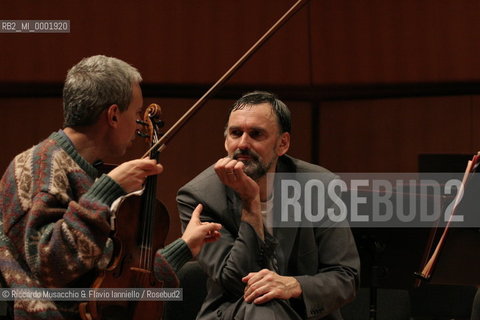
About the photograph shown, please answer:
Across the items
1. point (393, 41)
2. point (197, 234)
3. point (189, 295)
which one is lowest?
point (189, 295)

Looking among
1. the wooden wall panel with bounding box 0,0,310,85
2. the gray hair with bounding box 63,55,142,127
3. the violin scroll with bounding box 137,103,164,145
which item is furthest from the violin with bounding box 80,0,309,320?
the wooden wall panel with bounding box 0,0,310,85

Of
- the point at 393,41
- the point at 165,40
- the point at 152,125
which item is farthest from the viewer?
the point at 393,41

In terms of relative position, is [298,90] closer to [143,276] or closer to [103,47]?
[103,47]

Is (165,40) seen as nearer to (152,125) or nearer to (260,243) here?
(260,243)

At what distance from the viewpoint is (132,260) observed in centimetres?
174

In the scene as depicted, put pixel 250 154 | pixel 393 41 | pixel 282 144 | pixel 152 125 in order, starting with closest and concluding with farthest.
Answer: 1. pixel 152 125
2. pixel 250 154
3. pixel 282 144
4. pixel 393 41

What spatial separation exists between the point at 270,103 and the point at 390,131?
5.73 ft

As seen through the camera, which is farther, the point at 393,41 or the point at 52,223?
the point at 393,41

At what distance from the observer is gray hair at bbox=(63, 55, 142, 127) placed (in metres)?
1.78

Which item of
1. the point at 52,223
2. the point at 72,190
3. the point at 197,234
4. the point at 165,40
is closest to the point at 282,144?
the point at 197,234

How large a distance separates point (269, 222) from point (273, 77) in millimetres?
1812

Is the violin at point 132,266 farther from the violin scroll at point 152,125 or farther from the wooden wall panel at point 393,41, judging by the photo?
the wooden wall panel at point 393,41

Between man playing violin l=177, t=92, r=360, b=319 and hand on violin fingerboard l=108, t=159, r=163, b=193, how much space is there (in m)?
0.55

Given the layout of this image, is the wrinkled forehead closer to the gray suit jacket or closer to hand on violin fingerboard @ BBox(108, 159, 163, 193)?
the gray suit jacket
